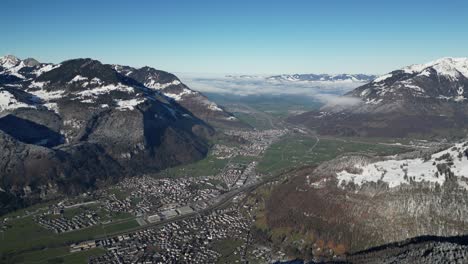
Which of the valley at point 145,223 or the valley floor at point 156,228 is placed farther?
the valley at point 145,223

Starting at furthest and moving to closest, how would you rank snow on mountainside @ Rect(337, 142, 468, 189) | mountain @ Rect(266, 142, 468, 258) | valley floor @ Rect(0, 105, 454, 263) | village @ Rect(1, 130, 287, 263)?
snow on mountainside @ Rect(337, 142, 468, 189) → village @ Rect(1, 130, 287, 263) → valley floor @ Rect(0, 105, 454, 263) → mountain @ Rect(266, 142, 468, 258)

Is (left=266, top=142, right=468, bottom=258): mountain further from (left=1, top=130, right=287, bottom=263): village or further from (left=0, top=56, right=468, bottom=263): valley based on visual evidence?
(left=1, top=130, right=287, bottom=263): village

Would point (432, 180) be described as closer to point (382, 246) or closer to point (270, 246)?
point (382, 246)

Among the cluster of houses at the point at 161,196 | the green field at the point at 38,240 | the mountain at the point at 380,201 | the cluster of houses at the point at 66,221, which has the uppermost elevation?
the mountain at the point at 380,201

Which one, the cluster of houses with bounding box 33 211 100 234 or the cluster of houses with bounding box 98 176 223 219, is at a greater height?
the cluster of houses with bounding box 98 176 223 219

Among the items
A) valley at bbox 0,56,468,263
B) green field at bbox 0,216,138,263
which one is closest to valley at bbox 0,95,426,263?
green field at bbox 0,216,138,263

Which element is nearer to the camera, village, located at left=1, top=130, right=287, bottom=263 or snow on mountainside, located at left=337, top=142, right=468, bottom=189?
village, located at left=1, top=130, right=287, bottom=263

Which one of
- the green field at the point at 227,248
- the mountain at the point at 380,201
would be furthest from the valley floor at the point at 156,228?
the mountain at the point at 380,201

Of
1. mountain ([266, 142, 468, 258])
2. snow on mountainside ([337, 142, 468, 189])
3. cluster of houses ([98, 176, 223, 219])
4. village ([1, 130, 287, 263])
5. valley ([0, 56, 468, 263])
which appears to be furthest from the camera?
cluster of houses ([98, 176, 223, 219])

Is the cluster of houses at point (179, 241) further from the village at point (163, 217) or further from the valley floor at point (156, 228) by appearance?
the valley floor at point (156, 228)
